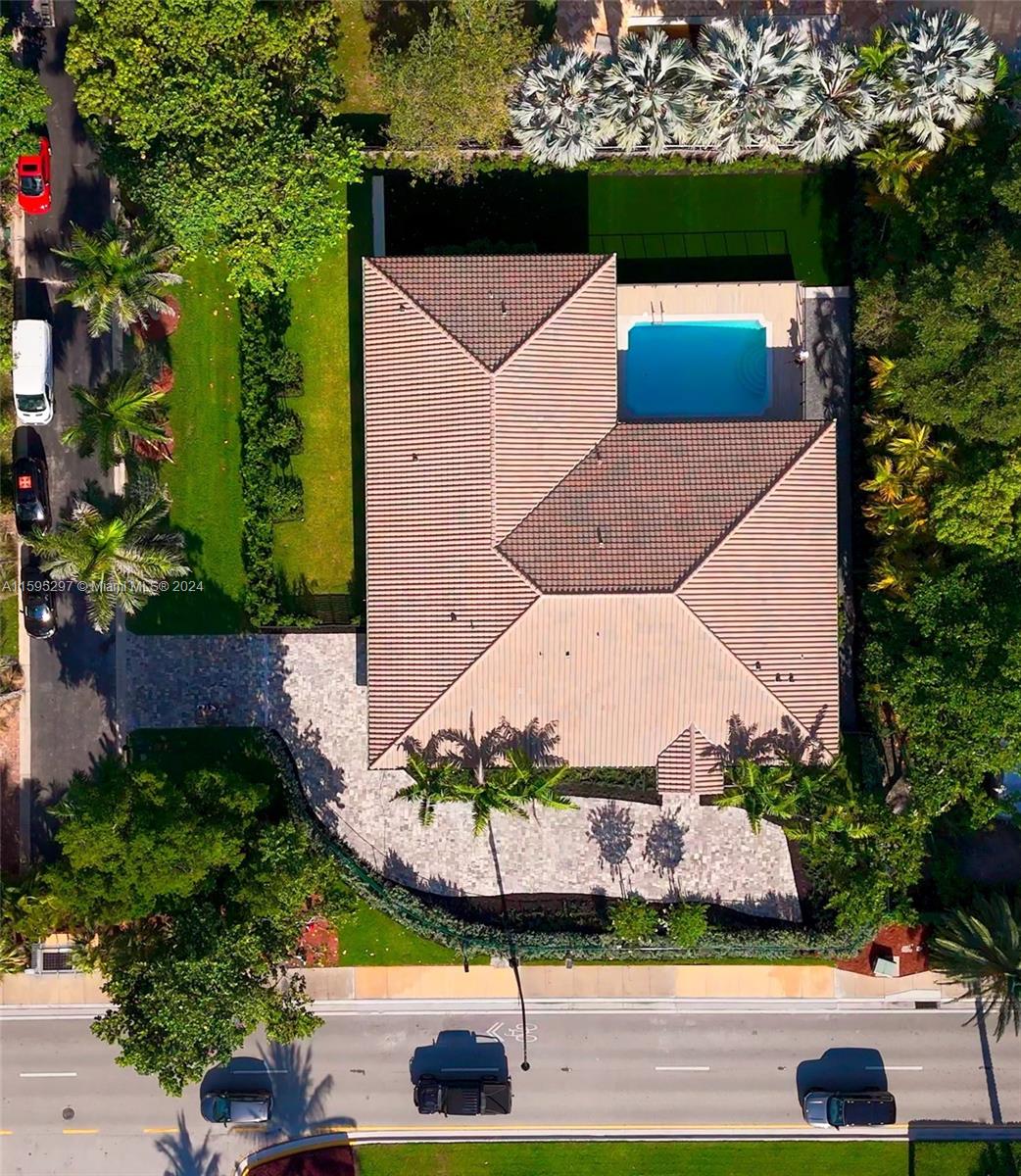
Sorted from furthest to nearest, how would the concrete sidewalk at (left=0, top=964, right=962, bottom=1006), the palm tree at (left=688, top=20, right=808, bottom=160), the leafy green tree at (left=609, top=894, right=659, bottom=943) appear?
the concrete sidewalk at (left=0, top=964, right=962, bottom=1006), the leafy green tree at (left=609, top=894, right=659, bottom=943), the palm tree at (left=688, top=20, right=808, bottom=160)

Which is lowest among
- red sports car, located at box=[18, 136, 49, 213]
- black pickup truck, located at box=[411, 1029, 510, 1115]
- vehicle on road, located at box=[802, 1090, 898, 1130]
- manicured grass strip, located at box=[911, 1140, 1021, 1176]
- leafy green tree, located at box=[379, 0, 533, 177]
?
manicured grass strip, located at box=[911, 1140, 1021, 1176]

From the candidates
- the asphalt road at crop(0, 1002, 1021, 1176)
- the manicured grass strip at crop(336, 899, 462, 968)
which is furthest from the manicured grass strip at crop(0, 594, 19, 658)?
the manicured grass strip at crop(336, 899, 462, 968)

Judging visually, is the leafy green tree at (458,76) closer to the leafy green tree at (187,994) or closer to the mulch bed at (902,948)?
the leafy green tree at (187,994)

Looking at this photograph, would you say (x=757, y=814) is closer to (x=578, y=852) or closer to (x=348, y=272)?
(x=578, y=852)

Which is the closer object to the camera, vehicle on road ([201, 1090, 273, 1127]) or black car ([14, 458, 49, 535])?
vehicle on road ([201, 1090, 273, 1127])

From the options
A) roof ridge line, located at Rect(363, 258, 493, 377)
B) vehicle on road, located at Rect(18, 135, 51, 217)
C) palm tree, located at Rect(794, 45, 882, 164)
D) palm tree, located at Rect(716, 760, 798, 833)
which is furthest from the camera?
vehicle on road, located at Rect(18, 135, 51, 217)

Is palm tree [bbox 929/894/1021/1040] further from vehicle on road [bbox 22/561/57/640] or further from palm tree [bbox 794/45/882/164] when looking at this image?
vehicle on road [bbox 22/561/57/640]

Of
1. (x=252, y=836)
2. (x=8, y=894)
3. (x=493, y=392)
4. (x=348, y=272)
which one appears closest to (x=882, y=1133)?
(x=252, y=836)
